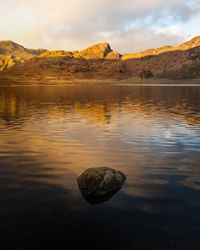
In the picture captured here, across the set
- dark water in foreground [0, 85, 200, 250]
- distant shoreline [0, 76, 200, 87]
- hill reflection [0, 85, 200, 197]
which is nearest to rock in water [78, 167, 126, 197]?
dark water in foreground [0, 85, 200, 250]

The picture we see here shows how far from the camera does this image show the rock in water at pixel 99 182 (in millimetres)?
7473

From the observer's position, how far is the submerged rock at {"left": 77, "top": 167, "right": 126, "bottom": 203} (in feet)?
24.2

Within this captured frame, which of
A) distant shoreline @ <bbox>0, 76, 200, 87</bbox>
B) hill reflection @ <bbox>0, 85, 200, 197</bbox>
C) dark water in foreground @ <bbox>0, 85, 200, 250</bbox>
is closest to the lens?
dark water in foreground @ <bbox>0, 85, 200, 250</bbox>

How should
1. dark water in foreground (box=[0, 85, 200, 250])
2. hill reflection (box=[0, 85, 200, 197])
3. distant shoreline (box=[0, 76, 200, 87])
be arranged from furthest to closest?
distant shoreline (box=[0, 76, 200, 87]), hill reflection (box=[0, 85, 200, 197]), dark water in foreground (box=[0, 85, 200, 250])

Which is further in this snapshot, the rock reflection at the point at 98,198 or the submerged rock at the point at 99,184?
the submerged rock at the point at 99,184

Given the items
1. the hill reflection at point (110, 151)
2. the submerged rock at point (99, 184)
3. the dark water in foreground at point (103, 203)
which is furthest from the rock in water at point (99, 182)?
the hill reflection at point (110, 151)

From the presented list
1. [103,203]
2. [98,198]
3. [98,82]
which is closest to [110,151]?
[98,198]

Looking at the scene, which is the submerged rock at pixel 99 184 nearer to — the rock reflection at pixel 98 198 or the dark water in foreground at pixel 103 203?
the rock reflection at pixel 98 198

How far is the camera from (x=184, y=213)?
645 cm

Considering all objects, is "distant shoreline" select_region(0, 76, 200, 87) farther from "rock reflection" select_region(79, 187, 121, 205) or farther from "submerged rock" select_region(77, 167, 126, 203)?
"rock reflection" select_region(79, 187, 121, 205)

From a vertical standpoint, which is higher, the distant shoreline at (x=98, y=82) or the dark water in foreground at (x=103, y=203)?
the distant shoreline at (x=98, y=82)

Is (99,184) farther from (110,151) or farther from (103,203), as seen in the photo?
(110,151)

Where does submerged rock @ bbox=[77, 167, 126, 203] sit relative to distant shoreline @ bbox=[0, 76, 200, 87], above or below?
below

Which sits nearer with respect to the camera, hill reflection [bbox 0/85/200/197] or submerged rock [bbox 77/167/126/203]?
submerged rock [bbox 77/167/126/203]
